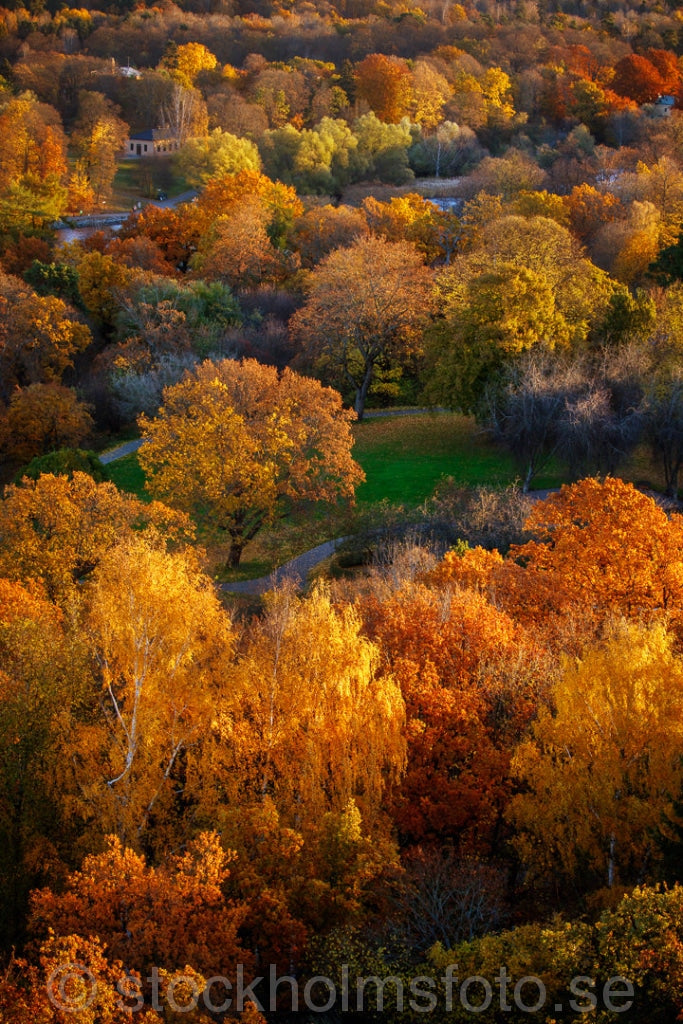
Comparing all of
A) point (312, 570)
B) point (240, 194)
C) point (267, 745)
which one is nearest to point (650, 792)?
point (267, 745)

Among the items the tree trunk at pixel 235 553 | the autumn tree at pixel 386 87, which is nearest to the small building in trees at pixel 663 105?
the autumn tree at pixel 386 87

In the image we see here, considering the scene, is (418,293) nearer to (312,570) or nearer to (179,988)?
(312,570)

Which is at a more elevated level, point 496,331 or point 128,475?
point 496,331

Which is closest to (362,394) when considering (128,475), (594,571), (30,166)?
(128,475)

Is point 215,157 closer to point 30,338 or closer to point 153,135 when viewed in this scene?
point 153,135

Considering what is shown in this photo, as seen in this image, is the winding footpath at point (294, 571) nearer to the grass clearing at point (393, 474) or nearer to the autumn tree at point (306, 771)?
the grass clearing at point (393, 474)
